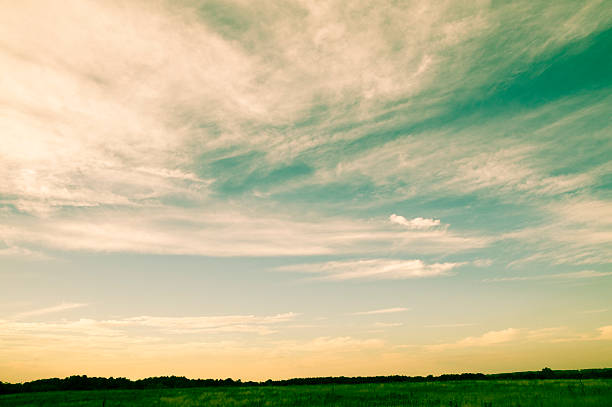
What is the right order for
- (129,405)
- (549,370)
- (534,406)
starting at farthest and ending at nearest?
1. (549,370)
2. (129,405)
3. (534,406)

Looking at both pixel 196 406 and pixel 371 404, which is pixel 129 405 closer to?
pixel 196 406

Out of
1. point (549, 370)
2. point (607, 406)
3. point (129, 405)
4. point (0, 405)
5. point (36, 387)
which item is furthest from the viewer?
point (549, 370)

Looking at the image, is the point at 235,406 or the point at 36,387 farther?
the point at 36,387

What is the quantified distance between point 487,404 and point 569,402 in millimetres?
5440

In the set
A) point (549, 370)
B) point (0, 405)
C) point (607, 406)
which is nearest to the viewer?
point (607, 406)

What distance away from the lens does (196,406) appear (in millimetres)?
37625

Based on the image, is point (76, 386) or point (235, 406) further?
point (76, 386)

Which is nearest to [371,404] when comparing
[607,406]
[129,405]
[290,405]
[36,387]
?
[290,405]

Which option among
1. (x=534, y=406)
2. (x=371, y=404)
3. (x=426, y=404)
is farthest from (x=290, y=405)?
(x=534, y=406)

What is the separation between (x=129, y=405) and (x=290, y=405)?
53.5ft

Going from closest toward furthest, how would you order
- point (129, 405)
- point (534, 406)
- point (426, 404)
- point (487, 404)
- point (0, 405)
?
1. point (534, 406)
2. point (487, 404)
3. point (426, 404)
4. point (129, 405)
5. point (0, 405)

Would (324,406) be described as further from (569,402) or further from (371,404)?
(569,402)

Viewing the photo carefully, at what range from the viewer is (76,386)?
9700 centimetres

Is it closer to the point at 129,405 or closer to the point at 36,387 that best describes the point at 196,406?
the point at 129,405
